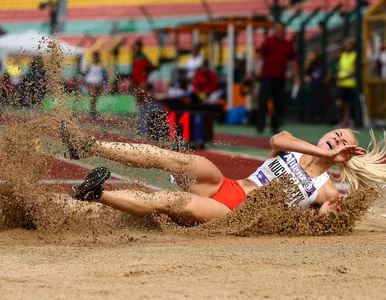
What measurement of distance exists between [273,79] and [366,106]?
12.8ft

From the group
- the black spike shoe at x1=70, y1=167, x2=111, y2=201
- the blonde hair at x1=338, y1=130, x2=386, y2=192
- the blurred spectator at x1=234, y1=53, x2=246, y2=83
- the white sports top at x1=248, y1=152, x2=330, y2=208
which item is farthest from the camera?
the blurred spectator at x1=234, y1=53, x2=246, y2=83

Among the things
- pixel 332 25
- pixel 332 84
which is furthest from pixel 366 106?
pixel 332 25

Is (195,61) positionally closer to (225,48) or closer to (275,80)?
(275,80)

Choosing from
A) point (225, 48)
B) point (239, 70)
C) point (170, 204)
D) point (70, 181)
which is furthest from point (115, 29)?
point (170, 204)

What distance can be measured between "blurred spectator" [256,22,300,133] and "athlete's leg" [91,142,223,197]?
11332 millimetres

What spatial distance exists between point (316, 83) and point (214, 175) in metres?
17.5

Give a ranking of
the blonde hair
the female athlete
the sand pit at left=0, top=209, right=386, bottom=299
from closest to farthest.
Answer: the sand pit at left=0, top=209, right=386, bottom=299, the female athlete, the blonde hair

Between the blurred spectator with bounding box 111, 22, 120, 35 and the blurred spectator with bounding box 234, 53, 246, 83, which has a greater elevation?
the blurred spectator with bounding box 111, 22, 120, 35

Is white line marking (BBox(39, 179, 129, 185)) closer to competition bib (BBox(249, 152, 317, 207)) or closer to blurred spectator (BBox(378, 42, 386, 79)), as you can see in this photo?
competition bib (BBox(249, 152, 317, 207))

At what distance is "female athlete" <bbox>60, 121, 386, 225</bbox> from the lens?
19.8 ft

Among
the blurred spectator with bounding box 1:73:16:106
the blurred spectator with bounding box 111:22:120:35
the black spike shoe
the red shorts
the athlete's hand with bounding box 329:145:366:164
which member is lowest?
the red shorts

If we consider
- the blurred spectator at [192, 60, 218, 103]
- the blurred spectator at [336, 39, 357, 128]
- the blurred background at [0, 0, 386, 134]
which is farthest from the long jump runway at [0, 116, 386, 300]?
the blurred spectator at [192, 60, 218, 103]

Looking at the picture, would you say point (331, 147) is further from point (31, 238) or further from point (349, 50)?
point (349, 50)

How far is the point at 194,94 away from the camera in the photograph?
2205cm
